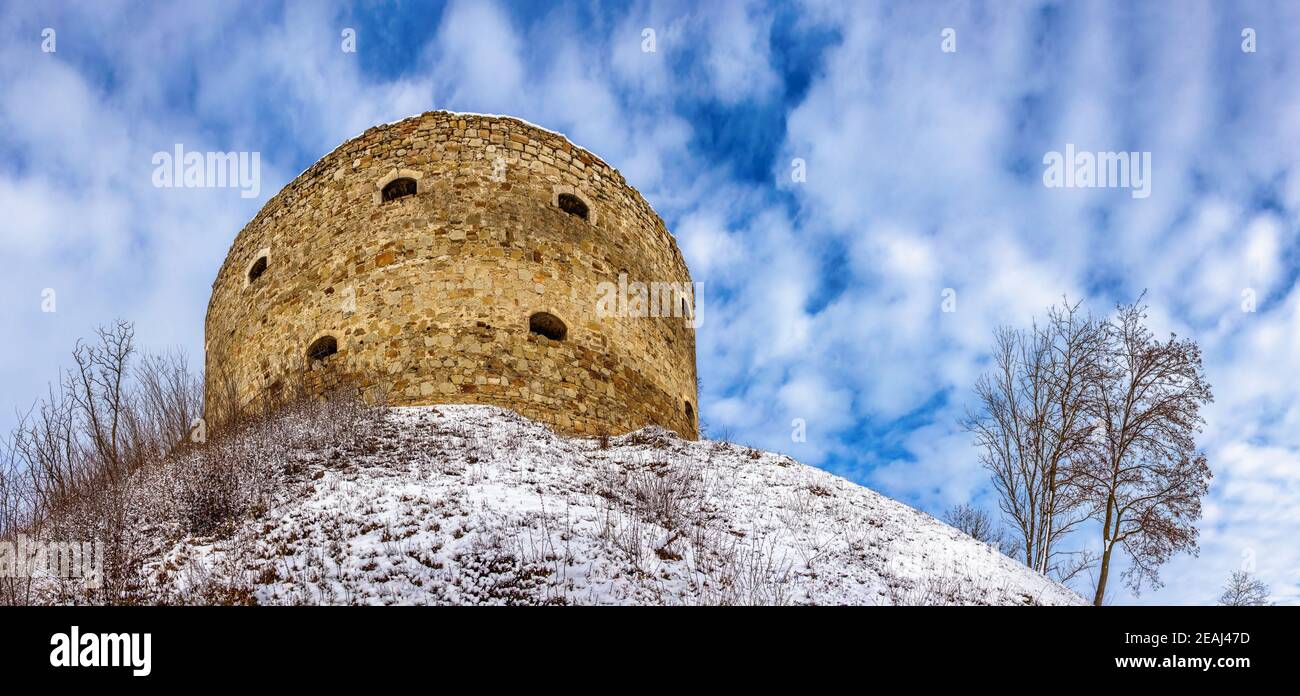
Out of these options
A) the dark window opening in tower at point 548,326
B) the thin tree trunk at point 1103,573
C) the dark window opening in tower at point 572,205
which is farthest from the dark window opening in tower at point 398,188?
the thin tree trunk at point 1103,573

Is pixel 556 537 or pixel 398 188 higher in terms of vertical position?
pixel 398 188

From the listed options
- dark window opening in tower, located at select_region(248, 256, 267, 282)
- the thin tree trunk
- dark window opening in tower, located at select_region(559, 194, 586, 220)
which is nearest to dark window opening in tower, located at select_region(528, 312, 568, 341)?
dark window opening in tower, located at select_region(559, 194, 586, 220)

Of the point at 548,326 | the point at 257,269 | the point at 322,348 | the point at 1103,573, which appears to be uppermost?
the point at 257,269

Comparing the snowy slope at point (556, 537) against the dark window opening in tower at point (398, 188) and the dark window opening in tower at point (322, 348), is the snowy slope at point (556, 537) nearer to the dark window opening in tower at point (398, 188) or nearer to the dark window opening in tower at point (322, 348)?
the dark window opening in tower at point (322, 348)

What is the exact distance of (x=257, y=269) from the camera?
12.6 metres

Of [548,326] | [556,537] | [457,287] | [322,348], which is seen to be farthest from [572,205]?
[556,537]

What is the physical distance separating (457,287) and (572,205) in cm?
246

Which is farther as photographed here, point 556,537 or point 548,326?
point 548,326

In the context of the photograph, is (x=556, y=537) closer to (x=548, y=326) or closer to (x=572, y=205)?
(x=548, y=326)

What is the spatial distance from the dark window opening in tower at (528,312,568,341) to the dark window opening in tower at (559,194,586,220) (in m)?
1.97

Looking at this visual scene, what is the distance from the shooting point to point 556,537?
18.4 feet

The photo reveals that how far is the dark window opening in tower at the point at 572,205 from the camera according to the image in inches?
485

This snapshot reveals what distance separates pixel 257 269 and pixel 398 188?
2.69m
